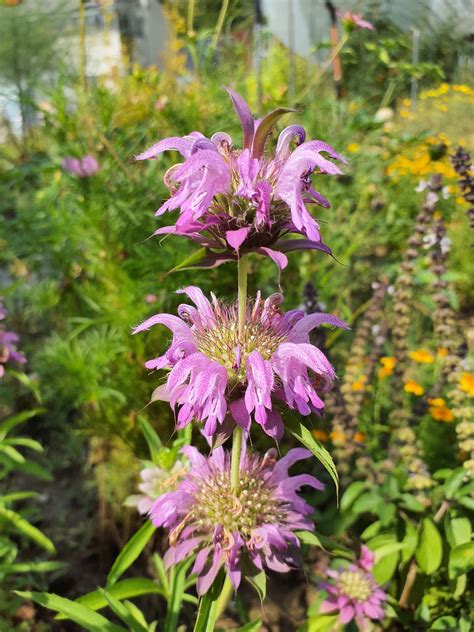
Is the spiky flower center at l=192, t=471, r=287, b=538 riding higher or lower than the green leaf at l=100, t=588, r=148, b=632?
higher

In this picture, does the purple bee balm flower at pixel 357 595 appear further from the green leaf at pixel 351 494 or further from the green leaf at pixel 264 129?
the green leaf at pixel 264 129

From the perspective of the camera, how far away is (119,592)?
1325 millimetres

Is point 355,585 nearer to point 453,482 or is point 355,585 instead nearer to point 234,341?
point 453,482

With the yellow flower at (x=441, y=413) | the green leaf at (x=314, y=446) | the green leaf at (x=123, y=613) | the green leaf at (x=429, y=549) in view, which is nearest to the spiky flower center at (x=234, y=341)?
the green leaf at (x=314, y=446)

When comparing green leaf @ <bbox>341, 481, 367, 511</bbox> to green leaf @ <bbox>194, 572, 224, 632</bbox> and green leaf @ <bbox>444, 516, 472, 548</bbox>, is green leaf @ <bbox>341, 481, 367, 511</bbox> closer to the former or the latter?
green leaf @ <bbox>444, 516, 472, 548</bbox>

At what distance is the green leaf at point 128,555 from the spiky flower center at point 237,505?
1.00 ft

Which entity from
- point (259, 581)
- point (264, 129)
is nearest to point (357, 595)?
point (259, 581)

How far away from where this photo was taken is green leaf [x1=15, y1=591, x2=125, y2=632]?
1.16m

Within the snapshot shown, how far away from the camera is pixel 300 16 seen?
910 centimetres

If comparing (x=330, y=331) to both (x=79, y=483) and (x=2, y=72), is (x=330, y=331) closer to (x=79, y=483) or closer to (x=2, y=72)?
(x=79, y=483)

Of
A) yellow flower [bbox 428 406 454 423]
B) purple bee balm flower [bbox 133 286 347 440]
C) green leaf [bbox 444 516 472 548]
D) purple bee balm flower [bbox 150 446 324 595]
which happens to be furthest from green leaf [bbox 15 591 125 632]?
yellow flower [bbox 428 406 454 423]

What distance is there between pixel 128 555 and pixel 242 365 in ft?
2.34

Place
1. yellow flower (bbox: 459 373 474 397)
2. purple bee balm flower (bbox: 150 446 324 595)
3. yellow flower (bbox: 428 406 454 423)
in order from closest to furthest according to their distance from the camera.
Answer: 1. purple bee balm flower (bbox: 150 446 324 595)
2. yellow flower (bbox: 459 373 474 397)
3. yellow flower (bbox: 428 406 454 423)

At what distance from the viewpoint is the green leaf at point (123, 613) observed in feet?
3.95
